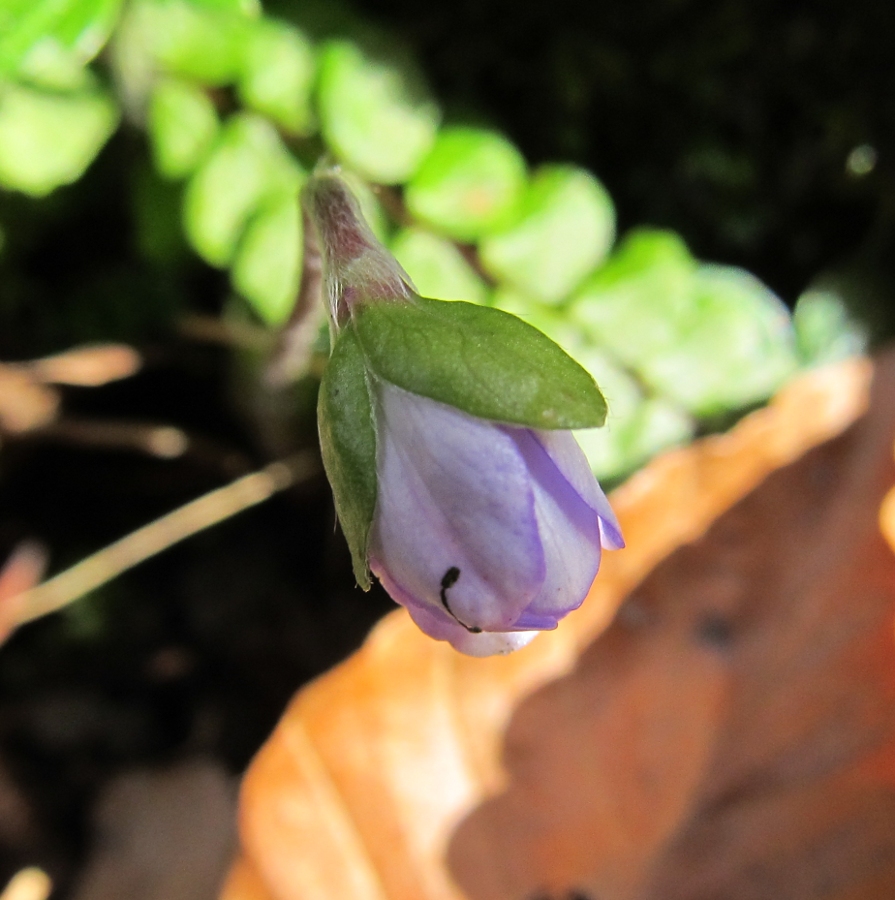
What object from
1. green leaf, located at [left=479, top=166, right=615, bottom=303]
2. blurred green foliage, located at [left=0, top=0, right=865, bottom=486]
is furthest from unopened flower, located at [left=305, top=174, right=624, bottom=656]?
green leaf, located at [left=479, top=166, right=615, bottom=303]

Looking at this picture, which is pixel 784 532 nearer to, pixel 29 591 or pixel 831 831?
pixel 831 831

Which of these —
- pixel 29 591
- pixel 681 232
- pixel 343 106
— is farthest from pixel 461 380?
pixel 29 591

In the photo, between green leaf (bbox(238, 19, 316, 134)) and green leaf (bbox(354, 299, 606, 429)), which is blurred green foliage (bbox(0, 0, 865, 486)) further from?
green leaf (bbox(354, 299, 606, 429))

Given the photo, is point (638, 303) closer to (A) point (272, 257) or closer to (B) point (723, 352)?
(B) point (723, 352)

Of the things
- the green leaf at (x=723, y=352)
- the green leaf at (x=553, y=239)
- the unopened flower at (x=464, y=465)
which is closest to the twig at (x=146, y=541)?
the green leaf at (x=553, y=239)

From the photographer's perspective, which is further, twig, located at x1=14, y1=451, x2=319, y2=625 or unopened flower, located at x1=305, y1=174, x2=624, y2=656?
twig, located at x1=14, y1=451, x2=319, y2=625

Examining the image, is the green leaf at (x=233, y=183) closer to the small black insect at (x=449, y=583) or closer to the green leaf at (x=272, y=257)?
the green leaf at (x=272, y=257)
